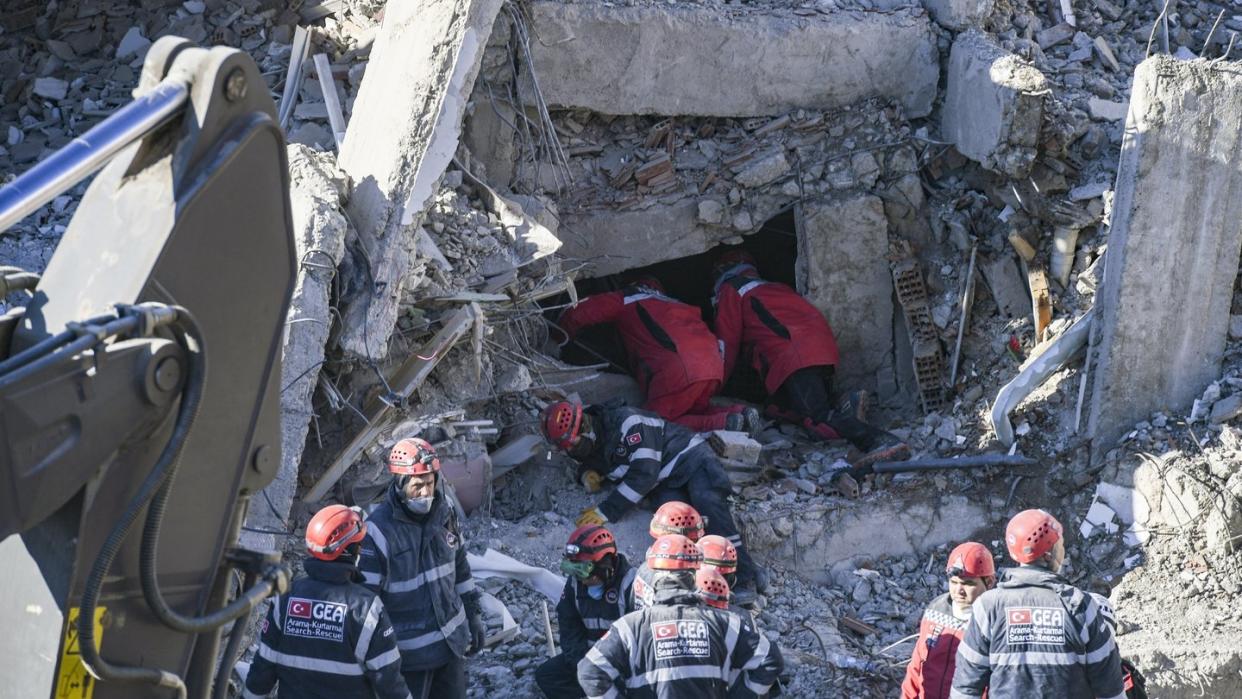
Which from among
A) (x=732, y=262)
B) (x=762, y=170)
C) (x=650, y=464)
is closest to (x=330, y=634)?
(x=650, y=464)

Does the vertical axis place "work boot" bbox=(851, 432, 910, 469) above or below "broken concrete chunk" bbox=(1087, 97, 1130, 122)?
below

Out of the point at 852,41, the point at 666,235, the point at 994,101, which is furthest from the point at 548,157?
the point at 994,101

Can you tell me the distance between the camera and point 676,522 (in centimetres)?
701

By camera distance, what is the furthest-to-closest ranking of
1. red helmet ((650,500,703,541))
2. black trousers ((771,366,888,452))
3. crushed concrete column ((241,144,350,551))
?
black trousers ((771,366,888,452)) → crushed concrete column ((241,144,350,551)) → red helmet ((650,500,703,541))

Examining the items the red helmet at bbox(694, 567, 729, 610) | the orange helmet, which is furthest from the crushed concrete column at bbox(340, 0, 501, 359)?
the red helmet at bbox(694, 567, 729, 610)

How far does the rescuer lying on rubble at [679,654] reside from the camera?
5.71 m

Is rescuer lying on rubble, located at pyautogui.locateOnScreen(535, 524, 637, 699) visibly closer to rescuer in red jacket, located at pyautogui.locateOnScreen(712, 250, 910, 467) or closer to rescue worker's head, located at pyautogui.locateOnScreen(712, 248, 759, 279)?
rescuer in red jacket, located at pyautogui.locateOnScreen(712, 250, 910, 467)

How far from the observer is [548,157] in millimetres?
10125

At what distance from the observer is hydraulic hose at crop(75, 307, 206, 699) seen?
2861 mm

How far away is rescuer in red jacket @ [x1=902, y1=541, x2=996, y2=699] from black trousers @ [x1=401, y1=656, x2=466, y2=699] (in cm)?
223

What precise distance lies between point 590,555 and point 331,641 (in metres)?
1.54

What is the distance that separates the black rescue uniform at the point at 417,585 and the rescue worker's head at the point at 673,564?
3.71ft

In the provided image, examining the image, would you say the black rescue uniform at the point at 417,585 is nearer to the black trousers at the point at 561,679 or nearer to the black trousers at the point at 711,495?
the black trousers at the point at 561,679

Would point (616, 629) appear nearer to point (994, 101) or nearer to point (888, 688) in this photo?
point (888, 688)
